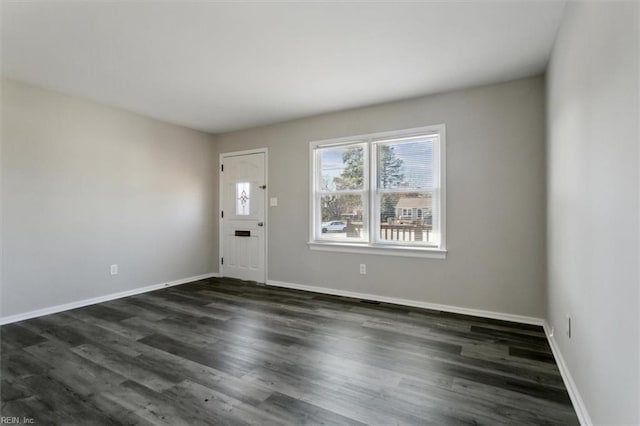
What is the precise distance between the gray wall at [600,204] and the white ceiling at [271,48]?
60 cm

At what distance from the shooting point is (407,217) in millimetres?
3795

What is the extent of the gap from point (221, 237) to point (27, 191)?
263cm

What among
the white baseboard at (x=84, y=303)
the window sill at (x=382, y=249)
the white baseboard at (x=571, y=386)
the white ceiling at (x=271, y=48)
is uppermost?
the white ceiling at (x=271, y=48)

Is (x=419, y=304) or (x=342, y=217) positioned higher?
(x=342, y=217)

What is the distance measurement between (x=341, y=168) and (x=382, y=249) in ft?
4.10

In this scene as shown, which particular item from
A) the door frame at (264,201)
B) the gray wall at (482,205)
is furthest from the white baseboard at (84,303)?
the gray wall at (482,205)

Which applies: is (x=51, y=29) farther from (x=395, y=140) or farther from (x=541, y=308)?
(x=541, y=308)

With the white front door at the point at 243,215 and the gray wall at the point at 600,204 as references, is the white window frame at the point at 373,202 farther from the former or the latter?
the gray wall at the point at 600,204

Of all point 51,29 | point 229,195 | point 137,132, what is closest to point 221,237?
point 229,195

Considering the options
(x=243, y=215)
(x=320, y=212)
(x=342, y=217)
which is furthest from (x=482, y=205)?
(x=243, y=215)

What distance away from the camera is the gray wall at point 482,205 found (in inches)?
122

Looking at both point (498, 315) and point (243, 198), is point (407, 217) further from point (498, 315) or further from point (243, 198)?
point (243, 198)

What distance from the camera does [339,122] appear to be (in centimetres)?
424

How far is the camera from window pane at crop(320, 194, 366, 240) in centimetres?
416
